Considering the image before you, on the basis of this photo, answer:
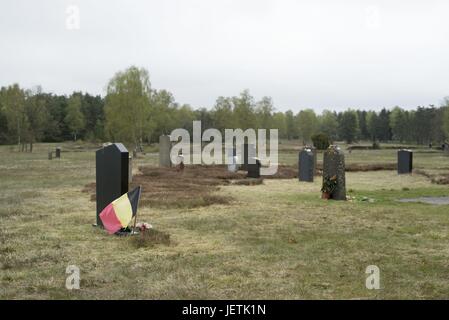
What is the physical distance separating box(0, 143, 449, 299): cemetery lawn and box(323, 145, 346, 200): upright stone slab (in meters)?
1.08

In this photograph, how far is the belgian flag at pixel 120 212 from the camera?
10.7 metres

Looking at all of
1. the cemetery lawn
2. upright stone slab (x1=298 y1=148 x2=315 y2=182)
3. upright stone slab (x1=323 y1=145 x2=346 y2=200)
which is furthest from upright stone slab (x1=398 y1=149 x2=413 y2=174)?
the cemetery lawn

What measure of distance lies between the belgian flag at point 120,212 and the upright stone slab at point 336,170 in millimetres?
8494

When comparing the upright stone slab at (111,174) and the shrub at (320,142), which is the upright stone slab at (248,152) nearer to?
the upright stone slab at (111,174)

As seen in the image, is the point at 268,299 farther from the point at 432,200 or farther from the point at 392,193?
the point at 392,193

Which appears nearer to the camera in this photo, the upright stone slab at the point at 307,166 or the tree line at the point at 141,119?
the upright stone slab at the point at 307,166

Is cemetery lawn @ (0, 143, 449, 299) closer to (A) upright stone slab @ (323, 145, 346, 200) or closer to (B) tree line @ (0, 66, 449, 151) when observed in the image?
(A) upright stone slab @ (323, 145, 346, 200)

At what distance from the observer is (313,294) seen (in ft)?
22.0

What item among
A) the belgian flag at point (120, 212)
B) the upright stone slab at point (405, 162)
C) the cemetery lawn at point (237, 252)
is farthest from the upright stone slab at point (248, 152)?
the belgian flag at point (120, 212)

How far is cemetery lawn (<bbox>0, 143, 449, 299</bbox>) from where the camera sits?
22.6ft

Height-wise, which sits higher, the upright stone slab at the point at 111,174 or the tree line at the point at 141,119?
the tree line at the point at 141,119

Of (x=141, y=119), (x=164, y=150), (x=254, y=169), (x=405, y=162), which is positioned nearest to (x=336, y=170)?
(x=254, y=169)

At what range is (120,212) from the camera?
10781mm
